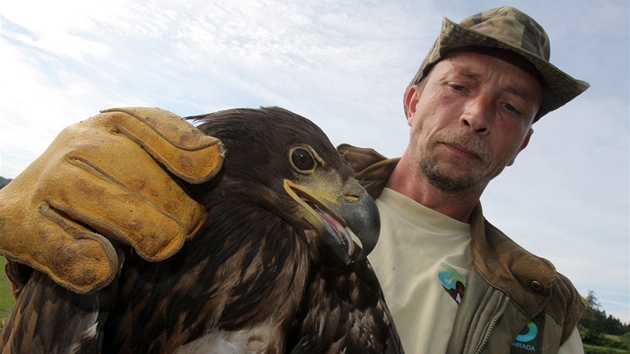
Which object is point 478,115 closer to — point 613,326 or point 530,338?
point 530,338

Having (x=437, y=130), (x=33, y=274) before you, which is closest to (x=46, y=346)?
(x=33, y=274)

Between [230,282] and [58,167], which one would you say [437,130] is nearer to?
[230,282]

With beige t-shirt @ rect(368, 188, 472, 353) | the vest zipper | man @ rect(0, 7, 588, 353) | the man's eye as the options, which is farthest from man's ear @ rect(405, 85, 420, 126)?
the vest zipper

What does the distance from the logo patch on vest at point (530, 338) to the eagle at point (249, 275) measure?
1242 millimetres

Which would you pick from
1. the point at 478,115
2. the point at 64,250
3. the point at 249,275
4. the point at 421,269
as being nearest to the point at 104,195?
the point at 64,250

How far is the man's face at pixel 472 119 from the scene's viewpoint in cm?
375

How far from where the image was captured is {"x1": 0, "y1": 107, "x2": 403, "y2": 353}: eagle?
2074 mm

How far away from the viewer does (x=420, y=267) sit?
3496mm

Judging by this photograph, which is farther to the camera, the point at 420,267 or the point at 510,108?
the point at 510,108

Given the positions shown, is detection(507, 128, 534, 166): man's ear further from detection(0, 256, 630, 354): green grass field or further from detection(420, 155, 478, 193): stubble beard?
detection(0, 256, 630, 354): green grass field

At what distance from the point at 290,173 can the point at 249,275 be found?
0.51m

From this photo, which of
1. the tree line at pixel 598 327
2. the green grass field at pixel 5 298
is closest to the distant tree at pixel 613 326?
the tree line at pixel 598 327

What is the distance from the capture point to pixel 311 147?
93.4 inches

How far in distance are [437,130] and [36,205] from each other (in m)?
2.87
